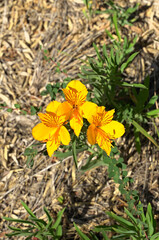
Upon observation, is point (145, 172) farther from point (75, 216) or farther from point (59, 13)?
point (59, 13)

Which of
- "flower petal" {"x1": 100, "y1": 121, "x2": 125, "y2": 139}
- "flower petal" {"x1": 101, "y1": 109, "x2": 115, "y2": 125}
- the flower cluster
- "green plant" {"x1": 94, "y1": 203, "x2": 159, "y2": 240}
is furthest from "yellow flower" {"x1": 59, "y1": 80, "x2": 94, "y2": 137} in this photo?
"green plant" {"x1": 94, "y1": 203, "x2": 159, "y2": 240}

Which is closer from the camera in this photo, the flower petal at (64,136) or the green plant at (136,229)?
the flower petal at (64,136)

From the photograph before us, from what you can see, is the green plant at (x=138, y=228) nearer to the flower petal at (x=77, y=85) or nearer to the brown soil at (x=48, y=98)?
the brown soil at (x=48, y=98)

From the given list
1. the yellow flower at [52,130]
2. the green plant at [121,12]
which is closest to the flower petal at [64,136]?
the yellow flower at [52,130]

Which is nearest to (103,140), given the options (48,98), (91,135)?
(91,135)

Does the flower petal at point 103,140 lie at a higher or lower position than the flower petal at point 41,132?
lower

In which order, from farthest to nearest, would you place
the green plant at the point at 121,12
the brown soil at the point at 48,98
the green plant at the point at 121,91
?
1. the green plant at the point at 121,12
2. the brown soil at the point at 48,98
3. the green plant at the point at 121,91

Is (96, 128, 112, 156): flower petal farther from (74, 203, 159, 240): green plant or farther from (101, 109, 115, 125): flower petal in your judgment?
(74, 203, 159, 240): green plant
